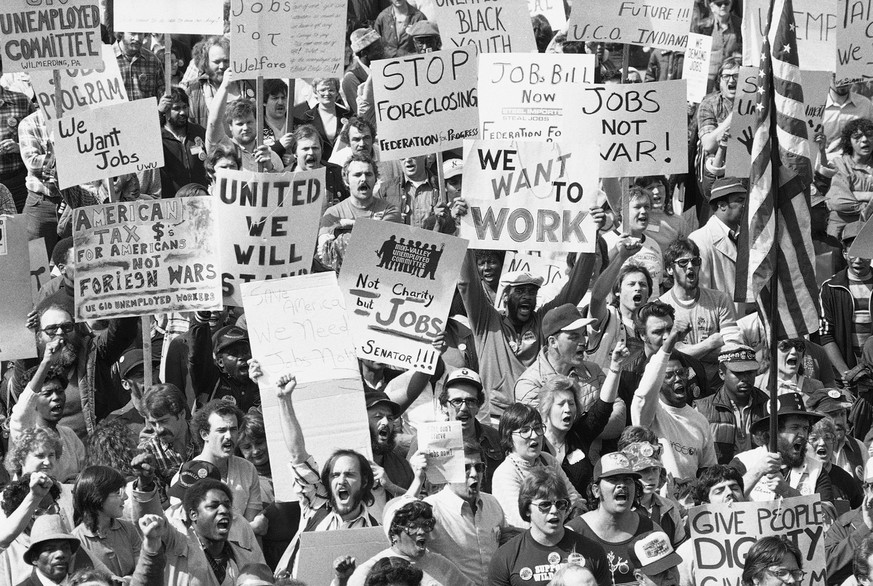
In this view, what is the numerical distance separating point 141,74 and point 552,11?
11.6 feet

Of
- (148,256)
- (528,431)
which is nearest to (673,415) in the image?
(528,431)

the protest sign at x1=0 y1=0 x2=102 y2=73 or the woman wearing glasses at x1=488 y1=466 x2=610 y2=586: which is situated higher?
the protest sign at x1=0 y1=0 x2=102 y2=73

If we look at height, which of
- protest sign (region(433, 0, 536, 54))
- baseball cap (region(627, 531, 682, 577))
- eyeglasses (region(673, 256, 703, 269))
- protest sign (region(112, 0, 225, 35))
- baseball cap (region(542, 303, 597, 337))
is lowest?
baseball cap (region(627, 531, 682, 577))

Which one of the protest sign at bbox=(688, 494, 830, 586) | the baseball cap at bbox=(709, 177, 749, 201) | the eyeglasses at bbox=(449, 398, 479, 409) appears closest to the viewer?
the protest sign at bbox=(688, 494, 830, 586)

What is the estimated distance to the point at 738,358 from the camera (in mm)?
12922

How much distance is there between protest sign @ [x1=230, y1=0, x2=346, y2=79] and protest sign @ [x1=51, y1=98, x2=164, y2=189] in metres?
1.08

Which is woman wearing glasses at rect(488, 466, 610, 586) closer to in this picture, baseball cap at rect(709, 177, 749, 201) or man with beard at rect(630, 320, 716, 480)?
man with beard at rect(630, 320, 716, 480)

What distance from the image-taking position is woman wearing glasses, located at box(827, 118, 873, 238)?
1558cm

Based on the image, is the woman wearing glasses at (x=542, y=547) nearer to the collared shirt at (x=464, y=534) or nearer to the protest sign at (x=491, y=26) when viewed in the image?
the collared shirt at (x=464, y=534)

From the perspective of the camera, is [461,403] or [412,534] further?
[461,403]

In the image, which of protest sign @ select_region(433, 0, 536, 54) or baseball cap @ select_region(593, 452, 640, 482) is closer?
baseball cap @ select_region(593, 452, 640, 482)

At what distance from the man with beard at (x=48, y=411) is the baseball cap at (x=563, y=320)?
272cm

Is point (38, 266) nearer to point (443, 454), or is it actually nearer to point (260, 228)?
point (260, 228)

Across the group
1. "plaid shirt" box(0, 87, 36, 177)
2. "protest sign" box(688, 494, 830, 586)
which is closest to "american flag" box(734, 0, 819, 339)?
"protest sign" box(688, 494, 830, 586)
